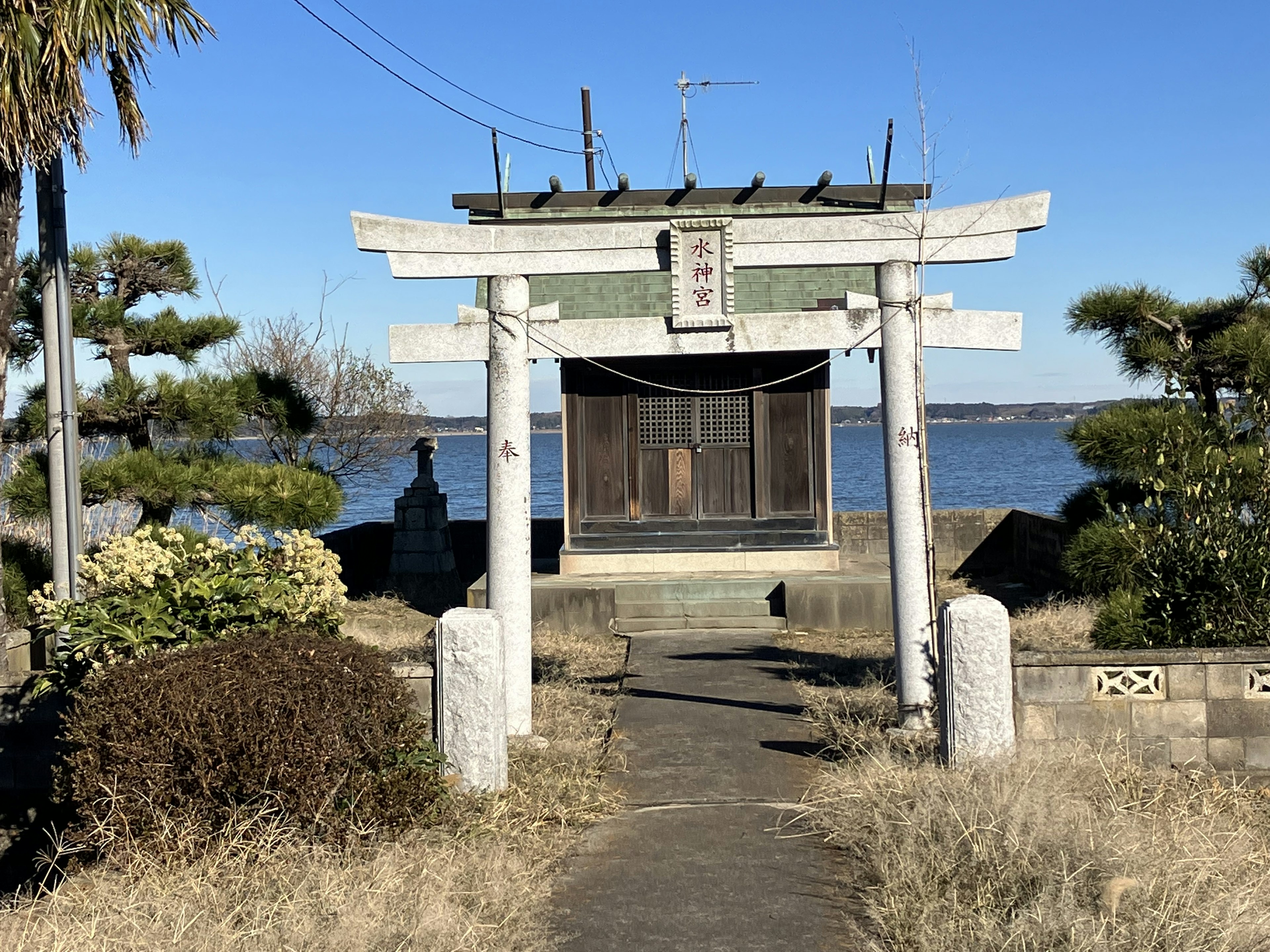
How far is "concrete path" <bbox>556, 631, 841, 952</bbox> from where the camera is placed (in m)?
5.07

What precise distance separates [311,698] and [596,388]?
10029 mm

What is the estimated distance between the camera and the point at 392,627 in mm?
14414

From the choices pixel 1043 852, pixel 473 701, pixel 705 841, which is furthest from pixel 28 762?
pixel 1043 852

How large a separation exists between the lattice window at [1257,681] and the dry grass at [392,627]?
673cm

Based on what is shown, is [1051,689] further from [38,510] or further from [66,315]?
[38,510]

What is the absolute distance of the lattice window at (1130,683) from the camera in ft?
24.2

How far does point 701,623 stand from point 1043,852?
28.0ft

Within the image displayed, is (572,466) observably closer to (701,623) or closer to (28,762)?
(701,623)

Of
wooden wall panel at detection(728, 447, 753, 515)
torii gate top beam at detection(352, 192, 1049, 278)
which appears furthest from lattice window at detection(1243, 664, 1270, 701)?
wooden wall panel at detection(728, 447, 753, 515)

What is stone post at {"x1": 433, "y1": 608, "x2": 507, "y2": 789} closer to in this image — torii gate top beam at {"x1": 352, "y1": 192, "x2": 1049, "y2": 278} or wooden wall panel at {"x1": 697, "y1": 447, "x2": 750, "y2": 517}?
torii gate top beam at {"x1": 352, "y1": 192, "x2": 1049, "y2": 278}

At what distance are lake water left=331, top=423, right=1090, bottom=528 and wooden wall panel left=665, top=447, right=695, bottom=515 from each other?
4.74 meters

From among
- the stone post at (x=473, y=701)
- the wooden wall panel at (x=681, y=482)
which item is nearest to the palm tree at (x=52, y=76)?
the stone post at (x=473, y=701)

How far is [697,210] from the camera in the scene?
54.1 feet

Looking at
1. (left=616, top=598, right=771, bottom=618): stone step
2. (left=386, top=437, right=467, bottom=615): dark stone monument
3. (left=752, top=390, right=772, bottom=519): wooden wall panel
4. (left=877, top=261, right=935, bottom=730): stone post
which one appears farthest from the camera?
(left=386, top=437, right=467, bottom=615): dark stone monument
